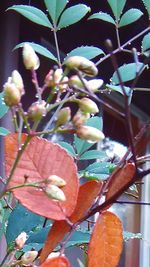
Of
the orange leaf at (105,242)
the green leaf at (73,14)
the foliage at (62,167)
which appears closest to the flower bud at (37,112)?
the foliage at (62,167)

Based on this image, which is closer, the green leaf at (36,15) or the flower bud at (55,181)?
the flower bud at (55,181)

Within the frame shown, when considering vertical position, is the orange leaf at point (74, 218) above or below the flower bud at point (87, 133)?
below

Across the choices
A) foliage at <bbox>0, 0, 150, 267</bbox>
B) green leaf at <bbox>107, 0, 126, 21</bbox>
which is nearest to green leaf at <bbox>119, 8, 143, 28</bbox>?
green leaf at <bbox>107, 0, 126, 21</bbox>

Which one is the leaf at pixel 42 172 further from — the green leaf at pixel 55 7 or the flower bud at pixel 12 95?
the green leaf at pixel 55 7

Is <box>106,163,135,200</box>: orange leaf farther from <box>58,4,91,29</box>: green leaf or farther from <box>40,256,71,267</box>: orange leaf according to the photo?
<box>58,4,91,29</box>: green leaf

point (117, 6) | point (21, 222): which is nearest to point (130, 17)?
point (117, 6)

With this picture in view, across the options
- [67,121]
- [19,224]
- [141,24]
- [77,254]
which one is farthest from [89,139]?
[77,254]

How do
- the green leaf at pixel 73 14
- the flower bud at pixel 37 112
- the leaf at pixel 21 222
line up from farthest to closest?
1. the green leaf at pixel 73 14
2. the leaf at pixel 21 222
3. the flower bud at pixel 37 112
